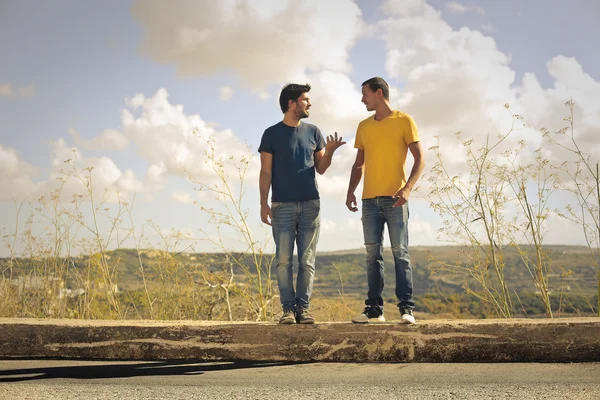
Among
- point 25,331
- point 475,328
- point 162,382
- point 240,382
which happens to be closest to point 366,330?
point 475,328

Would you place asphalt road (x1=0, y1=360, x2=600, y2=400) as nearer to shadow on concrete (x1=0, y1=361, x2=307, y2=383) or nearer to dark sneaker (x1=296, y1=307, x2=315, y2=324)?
shadow on concrete (x1=0, y1=361, x2=307, y2=383)

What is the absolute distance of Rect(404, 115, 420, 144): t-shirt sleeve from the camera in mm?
4199

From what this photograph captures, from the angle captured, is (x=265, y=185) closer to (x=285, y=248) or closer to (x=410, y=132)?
(x=285, y=248)

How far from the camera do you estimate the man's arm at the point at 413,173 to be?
13.3ft

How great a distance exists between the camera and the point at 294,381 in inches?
134

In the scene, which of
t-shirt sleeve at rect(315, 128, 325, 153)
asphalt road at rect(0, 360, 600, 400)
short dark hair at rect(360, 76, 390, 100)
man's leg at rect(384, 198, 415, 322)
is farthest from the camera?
t-shirt sleeve at rect(315, 128, 325, 153)

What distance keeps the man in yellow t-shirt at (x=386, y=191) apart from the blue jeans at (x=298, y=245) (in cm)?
41

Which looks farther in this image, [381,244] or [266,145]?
[266,145]

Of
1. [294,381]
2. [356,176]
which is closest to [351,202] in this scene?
[356,176]

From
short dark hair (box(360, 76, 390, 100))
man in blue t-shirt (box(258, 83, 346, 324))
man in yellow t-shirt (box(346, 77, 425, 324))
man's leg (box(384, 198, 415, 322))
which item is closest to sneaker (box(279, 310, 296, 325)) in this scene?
man in blue t-shirt (box(258, 83, 346, 324))

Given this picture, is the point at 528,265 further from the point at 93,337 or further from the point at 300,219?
the point at 93,337

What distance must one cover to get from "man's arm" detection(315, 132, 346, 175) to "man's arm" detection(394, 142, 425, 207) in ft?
1.83

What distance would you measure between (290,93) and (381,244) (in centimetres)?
141

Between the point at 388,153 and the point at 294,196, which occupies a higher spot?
the point at 388,153
